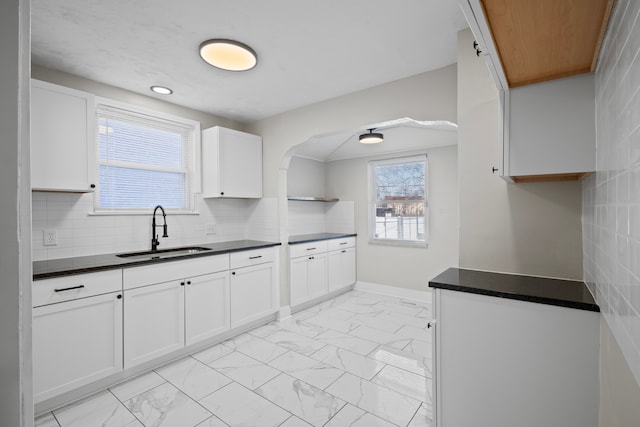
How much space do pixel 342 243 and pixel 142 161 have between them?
2.87 meters

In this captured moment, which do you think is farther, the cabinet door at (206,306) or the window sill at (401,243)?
the window sill at (401,243)

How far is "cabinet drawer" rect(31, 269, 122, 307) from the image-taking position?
6.36 feet

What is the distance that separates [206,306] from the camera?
9.42 ft

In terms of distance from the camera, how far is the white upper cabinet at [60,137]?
221cm

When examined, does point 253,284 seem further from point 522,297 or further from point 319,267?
point 522,297

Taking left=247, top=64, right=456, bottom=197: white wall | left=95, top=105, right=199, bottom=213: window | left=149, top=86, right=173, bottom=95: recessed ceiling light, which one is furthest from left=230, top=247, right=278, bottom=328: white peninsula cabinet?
left=149, top=86, right=173, bottom=95: recessed ceiling light

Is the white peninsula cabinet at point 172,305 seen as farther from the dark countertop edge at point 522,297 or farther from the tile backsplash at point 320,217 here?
the dark countertop edge at point 522,297

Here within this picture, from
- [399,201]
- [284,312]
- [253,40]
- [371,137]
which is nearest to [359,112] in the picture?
[371,137]

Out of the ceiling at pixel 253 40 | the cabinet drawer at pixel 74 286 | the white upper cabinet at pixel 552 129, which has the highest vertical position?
the ceiling at pixel 253 40

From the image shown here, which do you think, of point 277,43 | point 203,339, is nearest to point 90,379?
point 203,339

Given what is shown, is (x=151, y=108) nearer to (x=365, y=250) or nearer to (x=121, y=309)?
(x=121, y=309)

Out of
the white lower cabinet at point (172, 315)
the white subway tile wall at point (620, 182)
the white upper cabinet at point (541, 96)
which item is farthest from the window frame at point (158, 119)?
the white subway tile wall at point (620, 182)

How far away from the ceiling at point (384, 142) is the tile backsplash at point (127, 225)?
1.02 meters

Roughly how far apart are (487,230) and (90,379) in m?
2.88
